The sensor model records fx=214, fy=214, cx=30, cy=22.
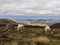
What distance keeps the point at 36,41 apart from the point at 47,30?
908 inches

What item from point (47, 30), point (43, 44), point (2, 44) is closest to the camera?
point (43, 44)

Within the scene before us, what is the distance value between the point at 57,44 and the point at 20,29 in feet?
65.0

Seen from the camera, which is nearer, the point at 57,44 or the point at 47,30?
the point at 57,44

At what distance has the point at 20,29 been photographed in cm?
3966

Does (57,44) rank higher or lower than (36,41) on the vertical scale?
lower

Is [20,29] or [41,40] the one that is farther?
[20,29]

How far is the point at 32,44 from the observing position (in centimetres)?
1503

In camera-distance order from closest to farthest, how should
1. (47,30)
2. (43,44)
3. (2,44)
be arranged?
(43,44)
(2,44)
(47,30)

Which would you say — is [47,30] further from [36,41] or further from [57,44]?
[36,41]

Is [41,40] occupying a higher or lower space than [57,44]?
higher

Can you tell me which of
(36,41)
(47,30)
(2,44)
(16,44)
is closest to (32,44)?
(36,41)

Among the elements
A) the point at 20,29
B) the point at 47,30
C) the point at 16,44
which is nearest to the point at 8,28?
the point at 20,29

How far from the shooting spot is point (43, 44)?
14820 millimetres

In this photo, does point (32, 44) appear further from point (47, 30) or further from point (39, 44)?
point (47, 30)
